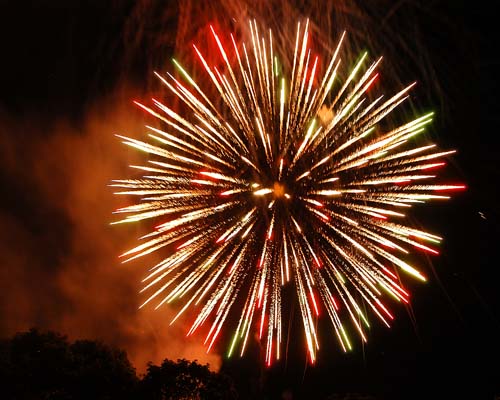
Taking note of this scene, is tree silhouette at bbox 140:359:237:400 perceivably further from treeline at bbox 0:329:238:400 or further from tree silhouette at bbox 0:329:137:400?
tree silhouette at bbox 0:329:137:400

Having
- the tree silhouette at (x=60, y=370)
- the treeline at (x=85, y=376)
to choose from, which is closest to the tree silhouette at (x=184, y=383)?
the treeline at (x=85, y=376)

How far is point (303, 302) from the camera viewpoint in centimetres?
1084

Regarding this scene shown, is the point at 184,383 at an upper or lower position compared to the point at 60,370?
lower

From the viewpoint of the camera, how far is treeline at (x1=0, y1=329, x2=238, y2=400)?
16511 mm

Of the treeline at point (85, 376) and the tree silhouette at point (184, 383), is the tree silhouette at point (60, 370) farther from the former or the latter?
the tree silhouette at point (184, 383)

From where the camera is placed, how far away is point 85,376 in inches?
680

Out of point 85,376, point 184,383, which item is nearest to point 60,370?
point 85,376

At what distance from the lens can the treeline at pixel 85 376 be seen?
54.2 feet

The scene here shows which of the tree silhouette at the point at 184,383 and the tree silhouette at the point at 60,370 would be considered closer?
the tree silhouette at the point at 60,370

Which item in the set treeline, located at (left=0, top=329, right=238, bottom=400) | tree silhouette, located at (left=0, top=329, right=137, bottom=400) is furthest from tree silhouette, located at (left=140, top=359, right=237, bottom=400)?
tree silhouette, located at (left=0, top=329, right=137, bottom=400)

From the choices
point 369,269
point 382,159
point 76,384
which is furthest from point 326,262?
point 76,384

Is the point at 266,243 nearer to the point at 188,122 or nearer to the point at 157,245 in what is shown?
the point at 157,245

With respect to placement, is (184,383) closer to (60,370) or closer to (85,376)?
(85,376)

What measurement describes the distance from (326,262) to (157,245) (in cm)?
357
